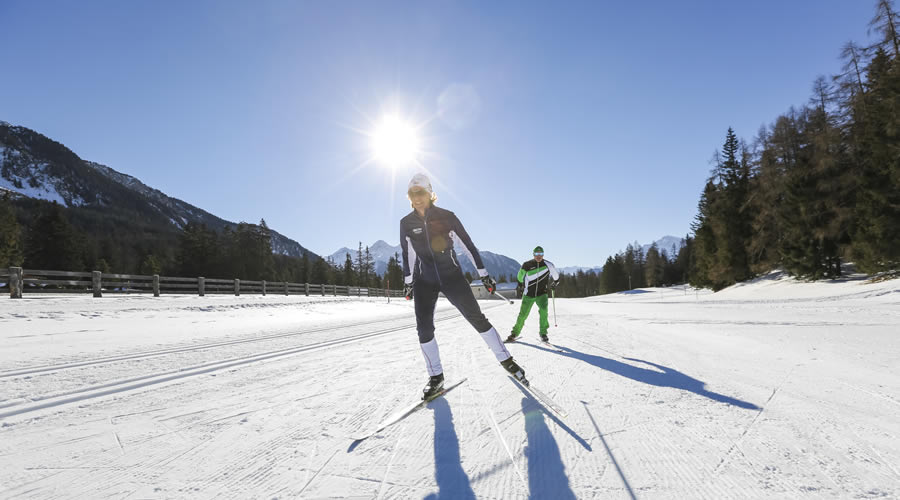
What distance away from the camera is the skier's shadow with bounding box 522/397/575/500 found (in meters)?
1.71

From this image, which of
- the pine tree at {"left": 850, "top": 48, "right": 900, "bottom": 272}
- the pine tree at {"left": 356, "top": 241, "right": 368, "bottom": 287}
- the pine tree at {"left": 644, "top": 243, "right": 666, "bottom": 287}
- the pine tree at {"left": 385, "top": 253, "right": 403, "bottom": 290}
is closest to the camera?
the pine tree at {"left": 850, "top": 48, "right": 900, "bottom": 272}

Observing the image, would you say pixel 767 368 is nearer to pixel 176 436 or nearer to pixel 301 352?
pixel 176 436

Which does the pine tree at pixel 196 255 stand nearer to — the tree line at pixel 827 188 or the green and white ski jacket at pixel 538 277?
the green and white ski jacket at pixel 538 277

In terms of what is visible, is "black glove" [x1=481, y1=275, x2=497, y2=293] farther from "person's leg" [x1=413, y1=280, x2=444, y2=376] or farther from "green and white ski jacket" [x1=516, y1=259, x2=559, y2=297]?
"green and white ski jacket" [x1=516, y1=259, x2=559, y2=297]

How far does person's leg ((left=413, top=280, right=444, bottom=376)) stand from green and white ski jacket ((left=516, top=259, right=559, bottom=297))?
3.96 meters

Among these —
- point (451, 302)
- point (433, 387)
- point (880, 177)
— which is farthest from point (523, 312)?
point (880, 177)

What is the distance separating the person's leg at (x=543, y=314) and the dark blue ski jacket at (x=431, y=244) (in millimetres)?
3517

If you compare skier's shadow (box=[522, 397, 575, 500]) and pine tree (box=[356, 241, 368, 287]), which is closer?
skier's shadow (box=[522, 397, 575, 500])

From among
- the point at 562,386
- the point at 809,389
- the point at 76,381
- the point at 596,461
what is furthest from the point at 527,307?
the point at 76,381

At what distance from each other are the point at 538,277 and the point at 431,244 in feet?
13.8

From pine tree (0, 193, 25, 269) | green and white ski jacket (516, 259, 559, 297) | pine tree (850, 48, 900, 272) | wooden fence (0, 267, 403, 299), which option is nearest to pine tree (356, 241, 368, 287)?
pine tree (0, 193, 25, 269)

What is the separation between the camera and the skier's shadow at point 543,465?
67.2 inches

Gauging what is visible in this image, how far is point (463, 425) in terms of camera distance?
259cm

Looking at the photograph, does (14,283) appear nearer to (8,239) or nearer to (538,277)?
(538,277)
